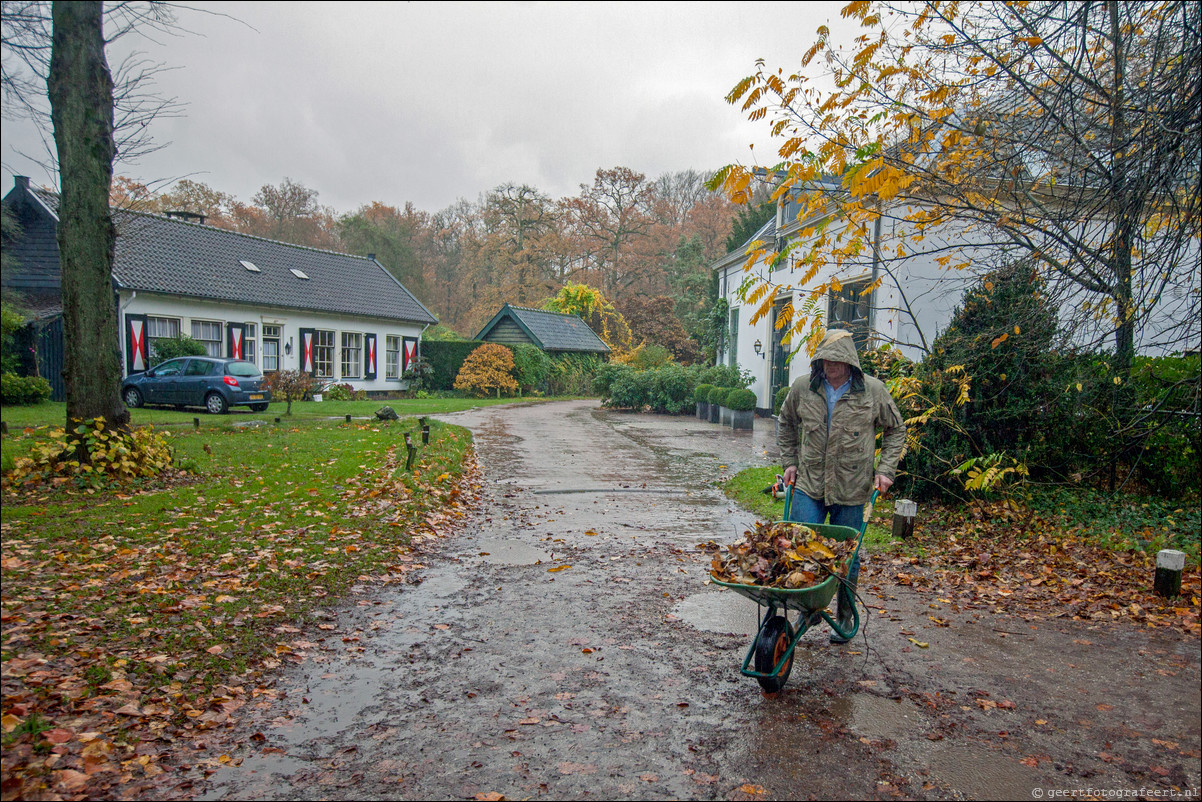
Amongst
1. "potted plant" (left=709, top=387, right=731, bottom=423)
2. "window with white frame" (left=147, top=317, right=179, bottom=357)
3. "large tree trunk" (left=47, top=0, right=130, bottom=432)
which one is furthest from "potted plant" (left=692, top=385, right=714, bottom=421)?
"window with white frame" (left=147, top=317, right=179, bottom=357)

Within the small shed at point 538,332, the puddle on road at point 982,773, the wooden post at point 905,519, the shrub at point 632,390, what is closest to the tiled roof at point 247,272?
the small shed at point 538,332

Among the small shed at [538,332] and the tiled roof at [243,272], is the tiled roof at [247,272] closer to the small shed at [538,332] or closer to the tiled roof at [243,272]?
the tiled roof at [243,272]

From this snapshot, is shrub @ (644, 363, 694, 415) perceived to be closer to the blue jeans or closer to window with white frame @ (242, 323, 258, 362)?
window with white frame @ (242, 323, 258, 362)

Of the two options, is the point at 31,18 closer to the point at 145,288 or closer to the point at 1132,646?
the point at 1132,646

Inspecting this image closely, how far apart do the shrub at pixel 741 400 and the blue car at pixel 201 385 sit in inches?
490

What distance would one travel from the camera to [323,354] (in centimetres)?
→ 2762

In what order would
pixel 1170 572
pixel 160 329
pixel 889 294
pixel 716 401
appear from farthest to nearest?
pixel 160 329, pixel 716 401, pixel 889 294, pixel 1170 572

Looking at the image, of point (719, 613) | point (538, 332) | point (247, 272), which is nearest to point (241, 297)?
point (247, 272)

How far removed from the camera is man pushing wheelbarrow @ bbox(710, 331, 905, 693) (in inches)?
158

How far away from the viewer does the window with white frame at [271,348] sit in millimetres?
25250

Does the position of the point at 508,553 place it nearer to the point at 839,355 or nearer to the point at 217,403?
the point at 839,355

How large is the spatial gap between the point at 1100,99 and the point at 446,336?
34943 millimetres

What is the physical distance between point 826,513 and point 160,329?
73.6 feet

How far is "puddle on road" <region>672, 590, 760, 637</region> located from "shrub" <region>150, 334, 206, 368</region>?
65.7ft
